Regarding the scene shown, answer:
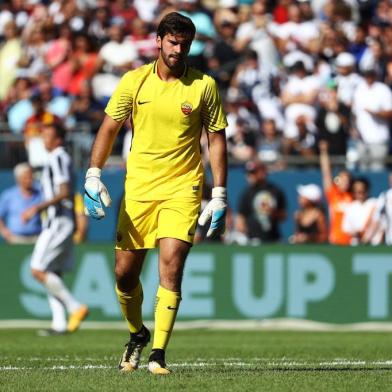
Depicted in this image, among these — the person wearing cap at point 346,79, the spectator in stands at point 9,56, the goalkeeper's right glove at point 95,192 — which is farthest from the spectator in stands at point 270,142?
the goalkeeper's right glove at point 95,192

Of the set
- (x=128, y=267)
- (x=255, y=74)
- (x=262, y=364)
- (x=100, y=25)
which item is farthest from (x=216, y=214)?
(x=100, y=25)

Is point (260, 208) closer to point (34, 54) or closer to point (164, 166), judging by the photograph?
point (34, 54)

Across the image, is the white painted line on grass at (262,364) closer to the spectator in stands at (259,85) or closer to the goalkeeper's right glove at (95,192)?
the goalkeeper's right glove at (95,192)

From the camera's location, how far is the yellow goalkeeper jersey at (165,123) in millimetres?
8984

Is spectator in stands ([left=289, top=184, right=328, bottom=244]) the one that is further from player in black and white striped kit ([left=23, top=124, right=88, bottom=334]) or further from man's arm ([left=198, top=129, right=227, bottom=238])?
man's arm ([left=198, top=129, right=227, bottom=238])

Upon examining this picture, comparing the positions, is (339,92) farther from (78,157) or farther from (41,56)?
(41,56)

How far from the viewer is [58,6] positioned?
23188mm

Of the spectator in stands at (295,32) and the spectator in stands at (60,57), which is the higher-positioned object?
the spectator in stands at (295,32)

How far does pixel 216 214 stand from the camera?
912cm

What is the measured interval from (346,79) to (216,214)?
10019 mm

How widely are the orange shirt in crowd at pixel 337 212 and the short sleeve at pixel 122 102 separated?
27.9 feet

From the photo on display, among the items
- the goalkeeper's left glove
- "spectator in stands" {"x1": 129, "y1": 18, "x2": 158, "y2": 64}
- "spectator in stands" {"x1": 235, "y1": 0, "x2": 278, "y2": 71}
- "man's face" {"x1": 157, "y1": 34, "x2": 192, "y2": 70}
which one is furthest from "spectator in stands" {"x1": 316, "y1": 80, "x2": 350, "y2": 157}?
"man's face" {"x1": 157, "y1": 34, "x2": 192, "y2": 70}

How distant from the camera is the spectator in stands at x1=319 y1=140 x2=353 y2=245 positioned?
1713 cm

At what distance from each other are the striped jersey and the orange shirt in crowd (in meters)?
3.78
